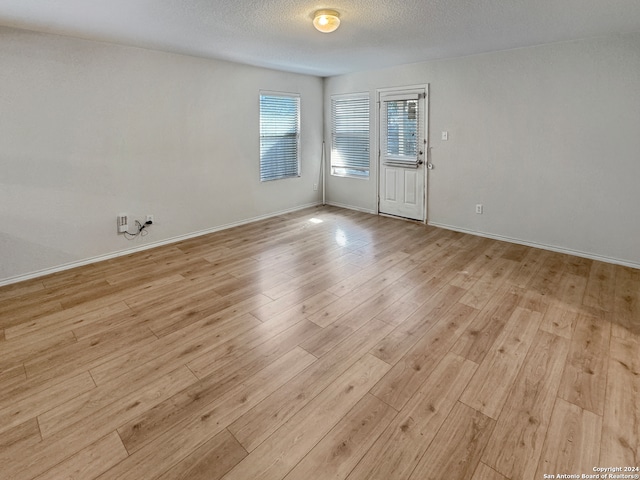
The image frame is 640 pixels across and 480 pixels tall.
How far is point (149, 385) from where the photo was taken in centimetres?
209

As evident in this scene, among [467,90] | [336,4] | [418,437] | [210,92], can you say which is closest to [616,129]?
[467,90]

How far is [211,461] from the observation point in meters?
1.58

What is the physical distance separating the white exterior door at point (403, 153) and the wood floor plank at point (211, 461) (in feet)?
15.0

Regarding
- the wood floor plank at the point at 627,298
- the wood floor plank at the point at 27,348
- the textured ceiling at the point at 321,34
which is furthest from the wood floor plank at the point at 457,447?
the textured ceiling at the point at 321,34

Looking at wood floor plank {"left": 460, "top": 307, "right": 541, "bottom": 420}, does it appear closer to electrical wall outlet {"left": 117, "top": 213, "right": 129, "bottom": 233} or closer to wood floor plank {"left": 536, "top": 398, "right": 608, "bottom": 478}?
wood floor plank {"left": 536, "top": 398, "right": 608, "bottom": 478}

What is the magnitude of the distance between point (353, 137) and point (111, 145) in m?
3.80

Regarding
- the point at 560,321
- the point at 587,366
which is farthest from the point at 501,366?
the point at 560,321

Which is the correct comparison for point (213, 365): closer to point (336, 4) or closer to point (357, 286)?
point (357, 286)

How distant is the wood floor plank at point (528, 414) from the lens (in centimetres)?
157

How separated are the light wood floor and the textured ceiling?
237 centimetres

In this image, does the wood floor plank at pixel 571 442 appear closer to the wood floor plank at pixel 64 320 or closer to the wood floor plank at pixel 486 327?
the wood floor plank at pixel 486 327

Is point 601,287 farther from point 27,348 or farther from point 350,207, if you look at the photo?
point 27,348

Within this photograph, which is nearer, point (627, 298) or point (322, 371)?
point (322, 371)

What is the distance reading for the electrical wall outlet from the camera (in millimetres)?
4242
